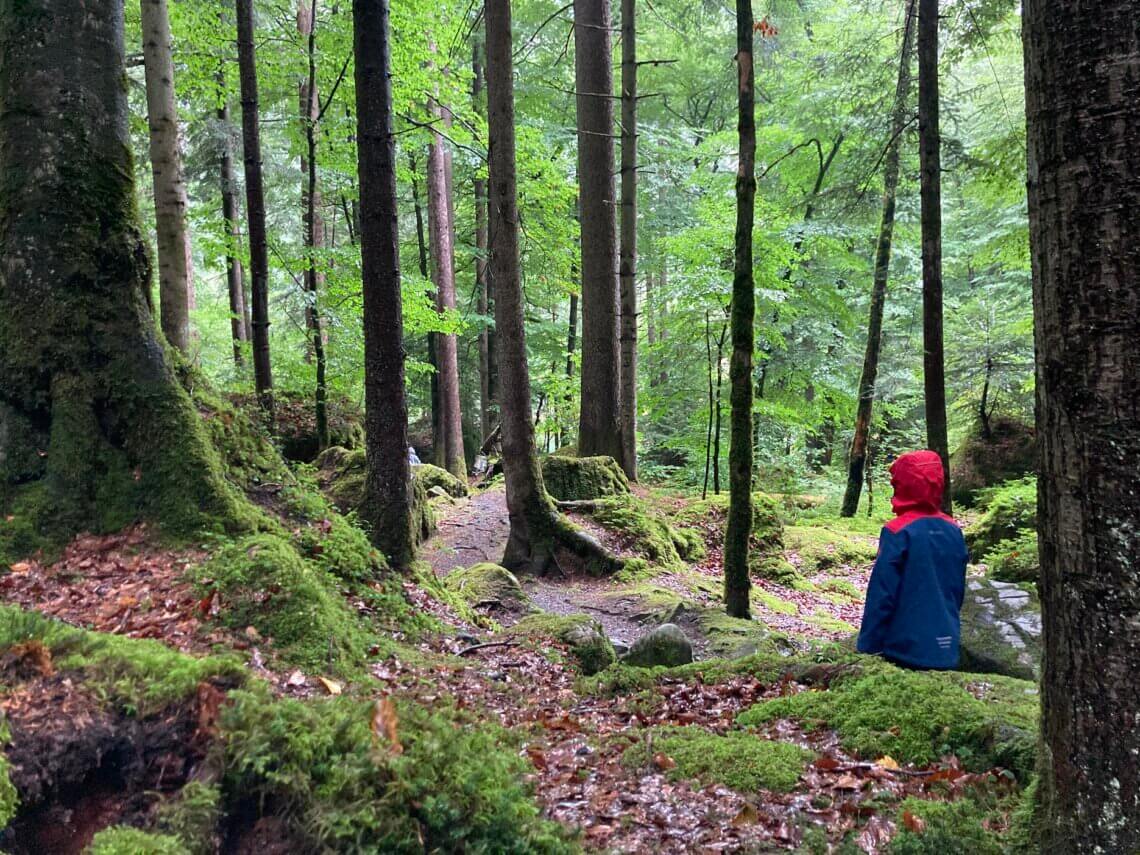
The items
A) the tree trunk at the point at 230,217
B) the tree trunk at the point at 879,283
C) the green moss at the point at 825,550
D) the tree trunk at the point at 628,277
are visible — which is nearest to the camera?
the tree trunk at the point at 230,217

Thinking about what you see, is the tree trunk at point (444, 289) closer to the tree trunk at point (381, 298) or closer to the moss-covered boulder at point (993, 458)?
the tree trunk at point (381, 298)

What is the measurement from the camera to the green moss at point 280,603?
381 cm

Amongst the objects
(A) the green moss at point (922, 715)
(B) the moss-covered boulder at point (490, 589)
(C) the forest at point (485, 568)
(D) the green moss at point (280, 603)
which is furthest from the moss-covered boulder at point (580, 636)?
(D) the green moss at point (280, 603)

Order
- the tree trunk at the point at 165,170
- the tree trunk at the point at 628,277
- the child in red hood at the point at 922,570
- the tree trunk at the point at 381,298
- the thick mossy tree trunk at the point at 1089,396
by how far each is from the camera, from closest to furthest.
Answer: the thick mossy tree trunk at the point at 1089,396
the child in red hood at the point at 922,570
the tree trunk at the point at 381,298
the tree trunk at the point at 165,170
the tree trunk at the point at 628,277

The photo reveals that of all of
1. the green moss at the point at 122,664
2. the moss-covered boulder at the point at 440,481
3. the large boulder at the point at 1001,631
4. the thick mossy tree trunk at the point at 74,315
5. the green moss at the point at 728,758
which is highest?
the thick mossy tree trunk at the point at 74,315

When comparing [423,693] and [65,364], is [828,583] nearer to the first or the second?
[423,693]

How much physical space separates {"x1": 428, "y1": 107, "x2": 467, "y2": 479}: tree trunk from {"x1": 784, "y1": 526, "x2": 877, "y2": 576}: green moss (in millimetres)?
8006

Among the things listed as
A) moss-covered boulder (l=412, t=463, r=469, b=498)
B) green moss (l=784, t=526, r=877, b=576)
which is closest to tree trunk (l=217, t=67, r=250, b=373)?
moss-covered boulder (l=412, t=463, r=469, b=498)

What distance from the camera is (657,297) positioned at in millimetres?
16078

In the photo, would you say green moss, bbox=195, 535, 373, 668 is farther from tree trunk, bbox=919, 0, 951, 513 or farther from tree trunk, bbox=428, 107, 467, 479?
tree trunk, bbox=428, 107, 467, 479

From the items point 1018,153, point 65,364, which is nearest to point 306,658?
point 65,364

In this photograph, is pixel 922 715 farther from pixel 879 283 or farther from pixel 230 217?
pixel 230 217

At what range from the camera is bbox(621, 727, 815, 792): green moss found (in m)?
3.12

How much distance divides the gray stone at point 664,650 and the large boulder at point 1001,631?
2.13 meters
